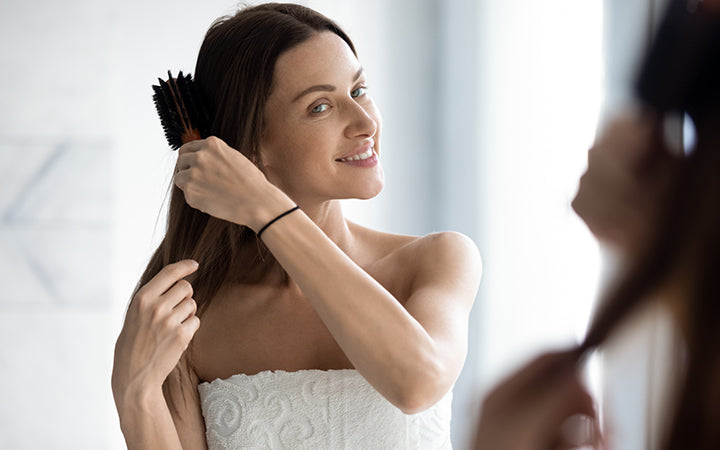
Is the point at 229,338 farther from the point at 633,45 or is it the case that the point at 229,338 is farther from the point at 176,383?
the point at 633,45

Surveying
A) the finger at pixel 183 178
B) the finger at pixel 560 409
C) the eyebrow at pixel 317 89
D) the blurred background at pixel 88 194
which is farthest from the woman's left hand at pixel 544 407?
the blurred background at pixel 88 194

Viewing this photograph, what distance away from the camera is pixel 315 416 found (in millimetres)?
1019

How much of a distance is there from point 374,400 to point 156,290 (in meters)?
0.33

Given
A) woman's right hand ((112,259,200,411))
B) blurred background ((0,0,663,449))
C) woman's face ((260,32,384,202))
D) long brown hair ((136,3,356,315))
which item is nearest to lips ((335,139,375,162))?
woman's face ((260,32,384,202))

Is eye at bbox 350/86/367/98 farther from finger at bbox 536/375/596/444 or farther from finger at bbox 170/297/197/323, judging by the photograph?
finger at bbox 536/375/596/444

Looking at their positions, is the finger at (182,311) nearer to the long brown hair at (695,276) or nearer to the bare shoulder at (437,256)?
the bare shoulder at (437,256)

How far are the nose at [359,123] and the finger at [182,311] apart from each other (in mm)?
317

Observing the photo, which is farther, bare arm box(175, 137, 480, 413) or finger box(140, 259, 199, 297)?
finger box(140, 259, 199, 297)

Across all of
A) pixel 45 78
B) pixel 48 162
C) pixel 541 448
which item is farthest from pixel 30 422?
pixel 541 448

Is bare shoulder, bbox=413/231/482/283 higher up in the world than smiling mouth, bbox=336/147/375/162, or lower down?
lower down

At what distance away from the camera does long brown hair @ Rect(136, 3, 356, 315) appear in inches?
40.4

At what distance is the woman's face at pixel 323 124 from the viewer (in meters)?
1.02

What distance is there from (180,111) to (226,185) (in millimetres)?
142

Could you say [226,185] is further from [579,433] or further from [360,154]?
[579,433]
